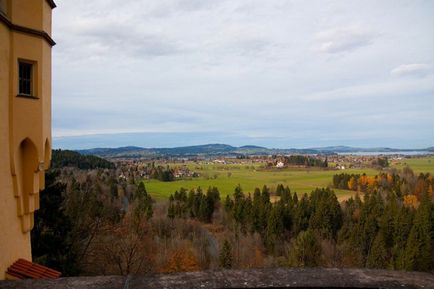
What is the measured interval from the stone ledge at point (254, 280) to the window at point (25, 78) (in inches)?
132

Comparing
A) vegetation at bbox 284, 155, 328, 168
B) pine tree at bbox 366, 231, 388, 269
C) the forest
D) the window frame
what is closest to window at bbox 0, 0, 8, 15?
the window frame

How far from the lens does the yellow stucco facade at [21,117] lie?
20.2ft

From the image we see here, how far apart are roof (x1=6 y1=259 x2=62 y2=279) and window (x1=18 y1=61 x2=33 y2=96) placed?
262cm

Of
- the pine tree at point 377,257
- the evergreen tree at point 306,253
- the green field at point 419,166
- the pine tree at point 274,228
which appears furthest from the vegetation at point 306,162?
the evergreen tree at point 306,253

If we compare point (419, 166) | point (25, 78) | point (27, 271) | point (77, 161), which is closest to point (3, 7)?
point (25, 78)

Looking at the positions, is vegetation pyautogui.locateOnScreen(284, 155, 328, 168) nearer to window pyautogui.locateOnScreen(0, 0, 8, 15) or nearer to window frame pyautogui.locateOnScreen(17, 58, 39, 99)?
window frame pyautogui.locateOnScreen(17, 58, 39, 99)

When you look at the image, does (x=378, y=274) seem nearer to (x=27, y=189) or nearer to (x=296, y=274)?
(x=296, y=274)

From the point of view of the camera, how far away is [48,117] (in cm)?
746

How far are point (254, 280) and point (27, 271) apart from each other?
3.76m

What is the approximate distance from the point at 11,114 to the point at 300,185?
9328 centimetres

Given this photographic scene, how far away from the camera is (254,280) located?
14.1 ft

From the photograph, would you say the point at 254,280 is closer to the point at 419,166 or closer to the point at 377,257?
the point at 377,257

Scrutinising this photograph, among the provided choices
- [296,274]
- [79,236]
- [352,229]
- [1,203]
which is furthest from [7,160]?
[352,229]

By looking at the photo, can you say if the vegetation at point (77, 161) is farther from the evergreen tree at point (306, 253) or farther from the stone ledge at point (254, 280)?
the stone ledge at point (254, 280)
